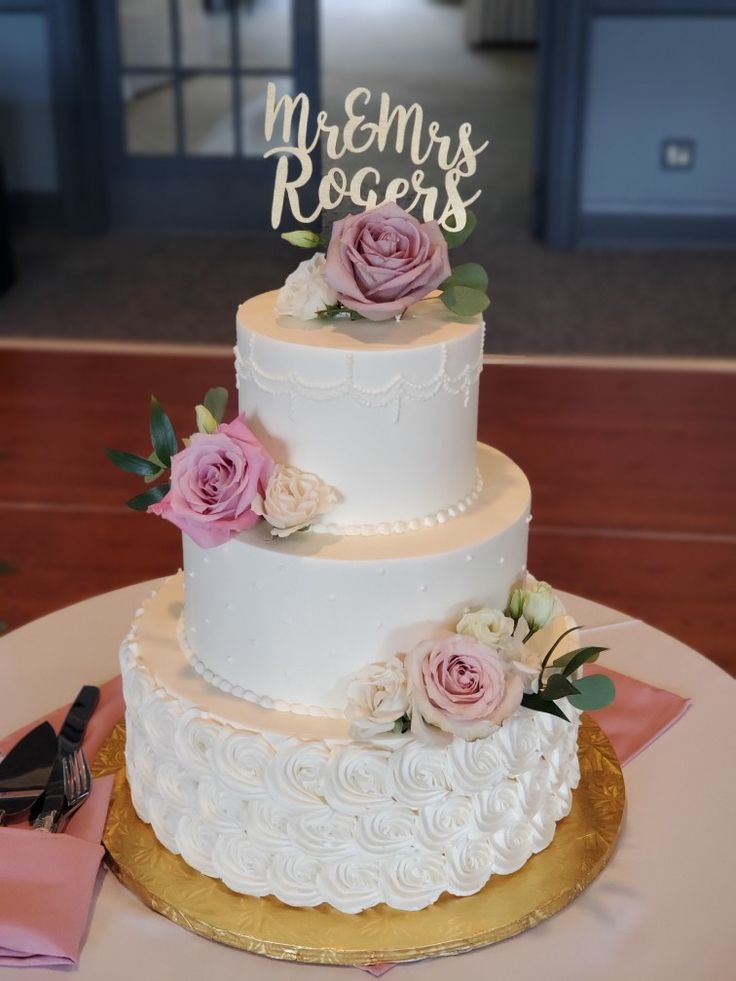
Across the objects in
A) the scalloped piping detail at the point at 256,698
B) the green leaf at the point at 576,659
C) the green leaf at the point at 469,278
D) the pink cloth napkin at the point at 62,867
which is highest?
the green leaf at the point at 469,278

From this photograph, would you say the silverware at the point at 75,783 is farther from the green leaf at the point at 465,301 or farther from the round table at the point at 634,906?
the green leaf at the point at 465,301

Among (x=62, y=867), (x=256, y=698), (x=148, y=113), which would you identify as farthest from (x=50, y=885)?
(x=148, y=113)

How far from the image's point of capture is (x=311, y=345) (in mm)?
1260

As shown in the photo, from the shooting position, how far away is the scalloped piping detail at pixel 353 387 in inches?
49.9

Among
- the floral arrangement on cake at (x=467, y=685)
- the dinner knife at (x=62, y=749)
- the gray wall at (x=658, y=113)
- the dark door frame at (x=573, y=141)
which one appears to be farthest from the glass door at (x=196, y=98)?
the floral arrangement on cake at (x=467, y=685)

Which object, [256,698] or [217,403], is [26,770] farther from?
[217,403]

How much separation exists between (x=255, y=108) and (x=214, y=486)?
10.7 ft

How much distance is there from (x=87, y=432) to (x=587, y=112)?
2.55 meters

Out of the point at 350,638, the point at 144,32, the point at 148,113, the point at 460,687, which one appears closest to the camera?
the point at 460,687

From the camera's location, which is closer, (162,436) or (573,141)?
(162,436)

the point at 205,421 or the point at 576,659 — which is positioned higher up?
the point at 205,421

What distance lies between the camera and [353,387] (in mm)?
1266

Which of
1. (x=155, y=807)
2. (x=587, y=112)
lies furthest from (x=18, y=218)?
(x=155, y=807)

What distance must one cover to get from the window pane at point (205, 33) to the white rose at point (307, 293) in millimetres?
3012
